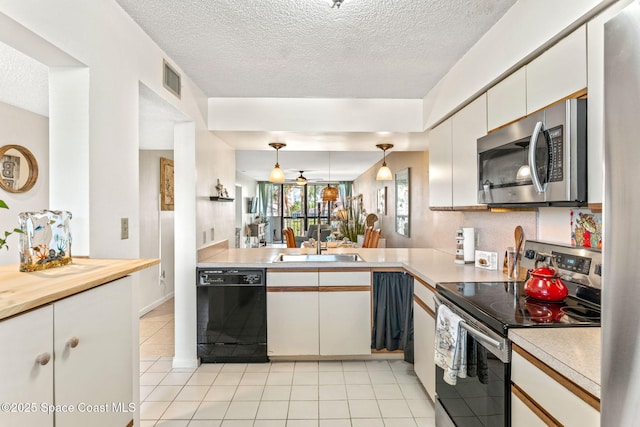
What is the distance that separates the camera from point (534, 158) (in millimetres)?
1472

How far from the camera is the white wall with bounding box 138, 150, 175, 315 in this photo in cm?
432

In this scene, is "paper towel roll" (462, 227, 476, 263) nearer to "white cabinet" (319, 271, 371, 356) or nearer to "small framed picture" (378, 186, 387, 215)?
"white cabinet" (319, 271, 371, 356)

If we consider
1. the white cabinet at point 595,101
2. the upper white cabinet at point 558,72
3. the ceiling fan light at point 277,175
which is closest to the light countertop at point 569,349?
the white cabinet at point 595,101

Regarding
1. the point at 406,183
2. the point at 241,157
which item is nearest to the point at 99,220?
the point at 406,183

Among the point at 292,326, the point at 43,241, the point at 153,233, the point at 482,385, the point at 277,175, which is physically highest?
the point at 277,175

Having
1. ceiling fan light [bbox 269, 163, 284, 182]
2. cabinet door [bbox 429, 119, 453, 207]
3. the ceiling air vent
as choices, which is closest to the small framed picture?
ceiling fan light [bbox 269, 163, 284, 182]

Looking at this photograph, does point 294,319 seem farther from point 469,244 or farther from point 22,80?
point 22,80

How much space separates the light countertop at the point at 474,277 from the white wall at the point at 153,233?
1.45m

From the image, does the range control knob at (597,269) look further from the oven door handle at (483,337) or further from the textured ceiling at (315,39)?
the textured ceiling at (315,39)

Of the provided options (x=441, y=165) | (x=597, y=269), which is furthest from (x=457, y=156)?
(x=597, y=269)

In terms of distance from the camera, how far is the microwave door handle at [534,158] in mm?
1448

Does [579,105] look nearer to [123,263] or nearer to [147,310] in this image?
[123,263]

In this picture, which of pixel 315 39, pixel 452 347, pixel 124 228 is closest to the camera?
pixel 452 347

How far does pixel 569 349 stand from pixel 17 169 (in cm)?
378
